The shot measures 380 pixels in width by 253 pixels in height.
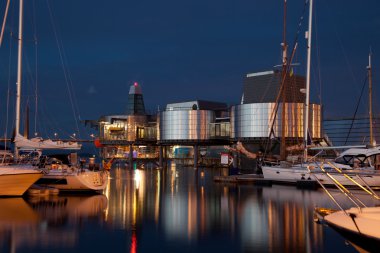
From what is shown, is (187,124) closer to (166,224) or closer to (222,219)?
(222,219)

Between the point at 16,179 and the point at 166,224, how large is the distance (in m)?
14.0

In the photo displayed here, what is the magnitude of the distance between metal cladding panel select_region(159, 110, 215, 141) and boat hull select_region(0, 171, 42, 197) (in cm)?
6144

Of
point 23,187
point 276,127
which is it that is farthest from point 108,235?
point 276,127

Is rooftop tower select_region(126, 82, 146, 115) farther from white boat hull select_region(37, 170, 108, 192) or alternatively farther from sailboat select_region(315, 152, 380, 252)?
sailboat select_region(315, 152, 380, 252)

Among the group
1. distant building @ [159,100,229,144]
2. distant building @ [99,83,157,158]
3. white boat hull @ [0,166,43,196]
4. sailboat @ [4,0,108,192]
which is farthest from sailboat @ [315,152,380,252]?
distant building @ [99,83,157,158]

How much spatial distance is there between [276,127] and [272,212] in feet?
176

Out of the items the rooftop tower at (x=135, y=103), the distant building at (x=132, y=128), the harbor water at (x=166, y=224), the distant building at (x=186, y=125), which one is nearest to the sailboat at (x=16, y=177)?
the harbor water at (x=166, y=224)

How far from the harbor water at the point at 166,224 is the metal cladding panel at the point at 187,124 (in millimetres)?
57300

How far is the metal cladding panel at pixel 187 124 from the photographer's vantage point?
9438 cm

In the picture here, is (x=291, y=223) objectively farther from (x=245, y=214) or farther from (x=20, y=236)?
(x=20, y=236)

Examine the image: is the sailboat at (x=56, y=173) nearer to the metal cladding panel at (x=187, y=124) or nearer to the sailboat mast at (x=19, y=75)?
the sailboat mast at (x=19, y=75)

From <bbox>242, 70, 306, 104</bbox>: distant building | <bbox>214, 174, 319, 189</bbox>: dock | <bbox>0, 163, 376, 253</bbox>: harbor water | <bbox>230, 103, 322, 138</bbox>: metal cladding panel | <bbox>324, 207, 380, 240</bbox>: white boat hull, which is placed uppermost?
<bbox>242, 70, 306, 104</bbox>: distant building

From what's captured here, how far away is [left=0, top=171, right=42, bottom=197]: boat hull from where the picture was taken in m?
32.8

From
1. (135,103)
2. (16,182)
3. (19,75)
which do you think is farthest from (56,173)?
(135,103)
